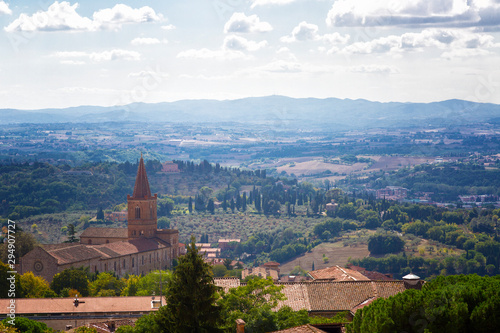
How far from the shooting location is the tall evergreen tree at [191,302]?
29.0 meters

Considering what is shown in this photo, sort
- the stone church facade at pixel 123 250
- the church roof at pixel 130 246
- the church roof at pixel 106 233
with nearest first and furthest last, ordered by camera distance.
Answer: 1. the stone church facade at pixel 123 250
2. the church roof at pixel 130 246
3. the church roof at pixel 106 233

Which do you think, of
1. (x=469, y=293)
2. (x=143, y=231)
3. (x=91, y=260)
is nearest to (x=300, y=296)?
(x=469, y=293)

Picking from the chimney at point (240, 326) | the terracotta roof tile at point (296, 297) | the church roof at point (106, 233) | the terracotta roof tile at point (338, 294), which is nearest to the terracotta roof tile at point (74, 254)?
the church roof at point (106, 233)

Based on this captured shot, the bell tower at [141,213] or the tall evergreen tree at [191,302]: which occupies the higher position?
the tall evergreen tree at [191,302]

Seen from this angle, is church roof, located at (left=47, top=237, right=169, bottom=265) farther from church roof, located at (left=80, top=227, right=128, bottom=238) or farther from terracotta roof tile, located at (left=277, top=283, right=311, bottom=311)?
terracotta roof tile, located at (left=277, top=283, right=311, bottom=311)

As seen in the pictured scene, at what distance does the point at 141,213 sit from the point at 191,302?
2402 inches

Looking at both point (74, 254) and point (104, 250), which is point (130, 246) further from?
point (74, 254)

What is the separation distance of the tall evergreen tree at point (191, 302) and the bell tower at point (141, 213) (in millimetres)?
59594

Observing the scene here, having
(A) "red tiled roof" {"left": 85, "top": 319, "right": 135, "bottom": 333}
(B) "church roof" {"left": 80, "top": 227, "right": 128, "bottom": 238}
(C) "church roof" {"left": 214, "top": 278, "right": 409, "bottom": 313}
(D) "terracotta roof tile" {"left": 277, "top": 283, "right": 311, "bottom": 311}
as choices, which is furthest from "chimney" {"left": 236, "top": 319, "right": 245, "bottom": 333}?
(B) "church roof" {"left": 80, "top": 227, "right": 128, "bottom": 238}

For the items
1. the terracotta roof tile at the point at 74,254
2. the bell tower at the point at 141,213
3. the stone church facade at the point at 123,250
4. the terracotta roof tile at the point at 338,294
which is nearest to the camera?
the terracotta roof tile at the point at 338,294

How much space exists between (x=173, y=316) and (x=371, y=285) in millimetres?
15275

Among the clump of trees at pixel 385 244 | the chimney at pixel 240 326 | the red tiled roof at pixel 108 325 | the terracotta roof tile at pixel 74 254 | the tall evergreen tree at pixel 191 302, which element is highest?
the tall evergreen tree at pixel 191 302

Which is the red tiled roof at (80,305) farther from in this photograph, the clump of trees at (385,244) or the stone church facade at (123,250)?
the clump of trees at (385,244)

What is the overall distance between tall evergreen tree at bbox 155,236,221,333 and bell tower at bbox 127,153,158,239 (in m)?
59.6
